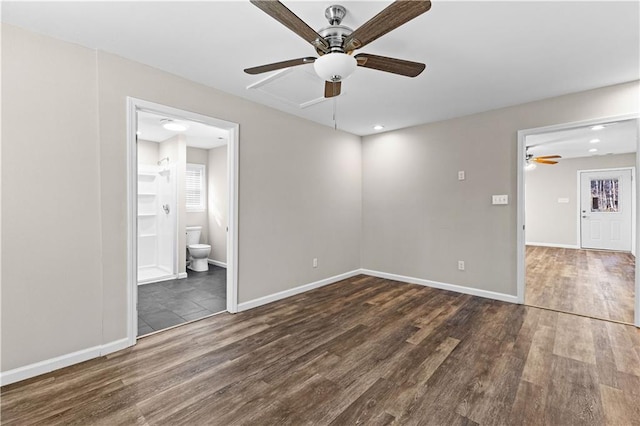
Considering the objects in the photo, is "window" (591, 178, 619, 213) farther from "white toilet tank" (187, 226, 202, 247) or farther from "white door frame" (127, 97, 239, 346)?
"white toilet tank" (187, 226, 202, 247)

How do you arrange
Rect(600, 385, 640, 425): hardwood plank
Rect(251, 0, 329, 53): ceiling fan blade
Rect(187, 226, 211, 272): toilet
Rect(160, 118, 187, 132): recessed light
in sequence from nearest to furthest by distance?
Rect(251, 0, 329, 53): ceiling fan blade
Rect(600, 385, 640, 425): hardwood plank
Rect(160, 118, 187, 132): recessed light
Rect(187, 226, 211, 272): toilet

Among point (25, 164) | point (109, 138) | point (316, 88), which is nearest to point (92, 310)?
point (25, 164)

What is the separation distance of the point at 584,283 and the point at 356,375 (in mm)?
4441

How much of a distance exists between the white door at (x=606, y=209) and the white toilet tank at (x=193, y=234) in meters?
9.58

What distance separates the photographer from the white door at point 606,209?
7223 mm

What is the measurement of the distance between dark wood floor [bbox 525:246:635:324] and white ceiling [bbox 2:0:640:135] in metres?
2.47

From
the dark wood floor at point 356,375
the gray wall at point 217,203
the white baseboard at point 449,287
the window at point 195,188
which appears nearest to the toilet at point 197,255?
the gray wall at point 217,203

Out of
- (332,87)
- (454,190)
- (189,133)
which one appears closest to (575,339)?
Answer: (454,190)

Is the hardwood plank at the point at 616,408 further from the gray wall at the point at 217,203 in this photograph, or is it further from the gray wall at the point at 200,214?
the gray wall at the point at 200,214

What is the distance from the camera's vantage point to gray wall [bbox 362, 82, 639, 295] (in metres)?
3.40

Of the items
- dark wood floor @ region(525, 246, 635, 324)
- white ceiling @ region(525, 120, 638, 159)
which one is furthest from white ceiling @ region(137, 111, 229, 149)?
white ceiling @ region(525, 120, 638, 159)

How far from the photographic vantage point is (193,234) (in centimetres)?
570

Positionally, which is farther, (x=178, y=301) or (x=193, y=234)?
(x=193, y=234)

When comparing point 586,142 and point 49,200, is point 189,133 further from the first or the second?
point 586,142
